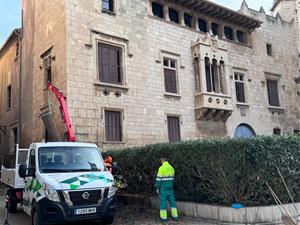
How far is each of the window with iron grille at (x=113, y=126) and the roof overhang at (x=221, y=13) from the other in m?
8.54

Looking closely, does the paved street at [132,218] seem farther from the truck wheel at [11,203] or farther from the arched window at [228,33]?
the arched window at [228,33]

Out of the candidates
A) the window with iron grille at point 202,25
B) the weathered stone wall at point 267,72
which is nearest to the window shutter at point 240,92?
the weathered stone wall at point 267,72

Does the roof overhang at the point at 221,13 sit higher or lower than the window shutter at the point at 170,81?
higher

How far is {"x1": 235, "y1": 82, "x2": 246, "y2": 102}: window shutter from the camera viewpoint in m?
23.0

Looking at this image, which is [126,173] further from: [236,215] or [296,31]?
[296,31]

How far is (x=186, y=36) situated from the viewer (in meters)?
21.1

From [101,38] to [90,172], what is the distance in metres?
10.2

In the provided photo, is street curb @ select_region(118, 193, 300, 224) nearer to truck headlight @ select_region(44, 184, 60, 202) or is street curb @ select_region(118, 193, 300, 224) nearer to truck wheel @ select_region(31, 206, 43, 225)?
truck headlight @ select_region(44, 184, 60, 202)

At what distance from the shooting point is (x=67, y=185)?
7.71 metres

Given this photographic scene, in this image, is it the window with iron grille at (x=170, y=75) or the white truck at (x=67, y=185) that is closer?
the white truck at (x=67, y=185)

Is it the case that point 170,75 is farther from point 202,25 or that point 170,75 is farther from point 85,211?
point 85,211

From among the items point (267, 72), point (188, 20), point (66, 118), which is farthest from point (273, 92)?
point (66, 118)

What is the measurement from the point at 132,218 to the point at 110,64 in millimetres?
9532

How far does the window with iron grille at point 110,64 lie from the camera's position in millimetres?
17078
